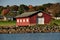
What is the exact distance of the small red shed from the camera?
943 centimetres

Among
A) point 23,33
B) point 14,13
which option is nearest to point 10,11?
point 14,13

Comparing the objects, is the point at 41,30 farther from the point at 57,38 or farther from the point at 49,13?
the point at 57,38

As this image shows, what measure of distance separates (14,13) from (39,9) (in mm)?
486

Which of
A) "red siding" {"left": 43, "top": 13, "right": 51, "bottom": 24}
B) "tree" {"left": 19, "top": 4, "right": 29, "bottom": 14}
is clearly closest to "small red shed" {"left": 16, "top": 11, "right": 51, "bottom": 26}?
"red siding" {"left": 43, "top": 13, "right": 51, "bottom": 24}

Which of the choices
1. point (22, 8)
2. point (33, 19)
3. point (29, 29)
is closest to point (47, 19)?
point (33, 19)

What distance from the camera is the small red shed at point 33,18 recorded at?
9430 millimetres

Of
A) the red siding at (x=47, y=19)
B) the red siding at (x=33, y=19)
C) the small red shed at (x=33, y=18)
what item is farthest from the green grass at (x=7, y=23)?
the red siding at (x=47, y=19)

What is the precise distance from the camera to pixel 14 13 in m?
9.24

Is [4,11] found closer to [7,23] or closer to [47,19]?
[7,23]

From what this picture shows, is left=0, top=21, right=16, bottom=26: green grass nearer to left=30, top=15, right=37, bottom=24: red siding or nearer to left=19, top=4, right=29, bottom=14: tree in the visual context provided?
left=19, top=4, right=29, bottom=14: tree

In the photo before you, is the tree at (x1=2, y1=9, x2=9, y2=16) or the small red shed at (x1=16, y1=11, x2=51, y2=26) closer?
the tree at (x1=2, y1=9, x2=9, y2=16)

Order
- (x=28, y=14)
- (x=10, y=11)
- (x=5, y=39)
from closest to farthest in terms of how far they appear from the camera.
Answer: (x=5, y=39) < (x=10, y=11) < (x=28, y=14)

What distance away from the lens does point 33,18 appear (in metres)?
9.60

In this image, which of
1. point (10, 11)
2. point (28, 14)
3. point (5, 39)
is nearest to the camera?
point (5, 39)
